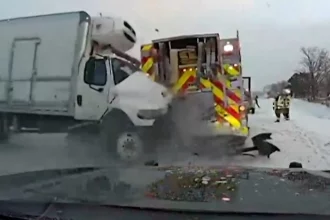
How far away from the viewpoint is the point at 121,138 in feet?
34.5

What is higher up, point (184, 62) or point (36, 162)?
point (184, 62)

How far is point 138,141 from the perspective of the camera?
10453 mm

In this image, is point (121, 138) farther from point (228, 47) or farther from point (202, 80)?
point (228, 47)

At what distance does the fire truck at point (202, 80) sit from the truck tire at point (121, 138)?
0.95 m

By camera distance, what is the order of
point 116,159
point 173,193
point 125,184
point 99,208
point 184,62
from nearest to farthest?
point 99,208, point 173,193, point 125,184, point 116,159, point 184,62

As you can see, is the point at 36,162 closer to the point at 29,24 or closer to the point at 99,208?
the point at 29,24

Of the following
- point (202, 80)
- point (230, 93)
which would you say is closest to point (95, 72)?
point (202, 80)

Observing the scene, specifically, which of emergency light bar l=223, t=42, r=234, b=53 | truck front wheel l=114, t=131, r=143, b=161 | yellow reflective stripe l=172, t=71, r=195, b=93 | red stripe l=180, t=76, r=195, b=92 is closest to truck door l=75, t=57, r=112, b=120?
truck front wheel l=114, t=131, r=143, b=161

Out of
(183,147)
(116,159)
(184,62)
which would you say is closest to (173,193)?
(116,159)

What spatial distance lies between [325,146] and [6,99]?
255 inches

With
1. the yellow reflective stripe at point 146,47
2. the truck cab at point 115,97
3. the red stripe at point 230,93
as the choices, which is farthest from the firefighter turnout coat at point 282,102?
the truck cab at point 115,97

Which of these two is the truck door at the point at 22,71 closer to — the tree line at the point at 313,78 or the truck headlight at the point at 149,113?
the truck headlight at the point at 149,113

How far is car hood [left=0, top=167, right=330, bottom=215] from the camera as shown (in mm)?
2178

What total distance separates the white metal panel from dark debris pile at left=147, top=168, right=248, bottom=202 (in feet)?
26.4
